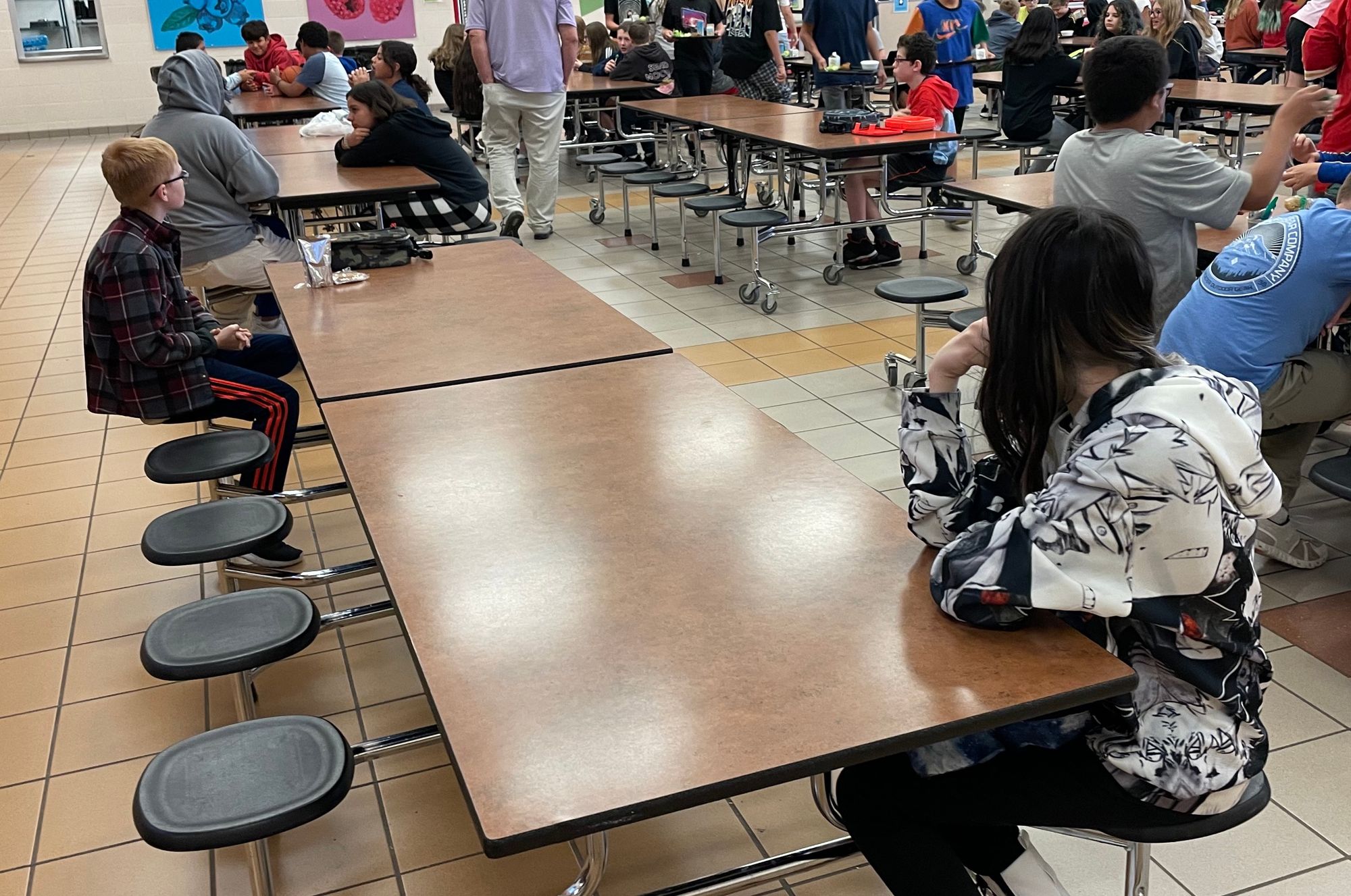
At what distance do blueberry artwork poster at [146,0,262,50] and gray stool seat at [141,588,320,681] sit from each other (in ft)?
43.9

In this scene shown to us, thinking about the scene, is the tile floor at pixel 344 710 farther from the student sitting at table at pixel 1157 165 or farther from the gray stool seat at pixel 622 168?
the gray stool seat at pixel 622 168

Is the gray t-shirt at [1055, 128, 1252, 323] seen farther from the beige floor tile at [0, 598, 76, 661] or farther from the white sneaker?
the beige floor tile at [0, 598, 76, 661]

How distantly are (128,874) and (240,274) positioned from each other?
265 centimetres

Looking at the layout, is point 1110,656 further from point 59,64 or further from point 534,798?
point 59,64

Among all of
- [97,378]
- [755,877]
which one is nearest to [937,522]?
[755,877]

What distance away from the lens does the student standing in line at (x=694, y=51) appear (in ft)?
28.0

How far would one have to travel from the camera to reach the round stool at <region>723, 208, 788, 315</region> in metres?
5.58

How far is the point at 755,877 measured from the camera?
1827 millimetres

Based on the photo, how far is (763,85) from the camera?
8164mm

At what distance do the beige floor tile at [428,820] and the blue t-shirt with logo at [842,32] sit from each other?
575 cm

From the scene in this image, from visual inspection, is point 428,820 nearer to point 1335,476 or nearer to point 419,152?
point 1335,476

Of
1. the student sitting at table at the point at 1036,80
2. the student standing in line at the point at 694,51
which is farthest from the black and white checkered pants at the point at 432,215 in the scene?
the student standing in line at the point at 694,51

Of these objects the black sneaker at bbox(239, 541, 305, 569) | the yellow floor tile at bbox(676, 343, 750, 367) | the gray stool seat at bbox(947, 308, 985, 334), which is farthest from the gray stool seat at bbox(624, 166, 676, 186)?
the black sneaker at bbox(239, 541, 305, 569)

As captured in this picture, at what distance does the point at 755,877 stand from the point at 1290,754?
4.00ft
